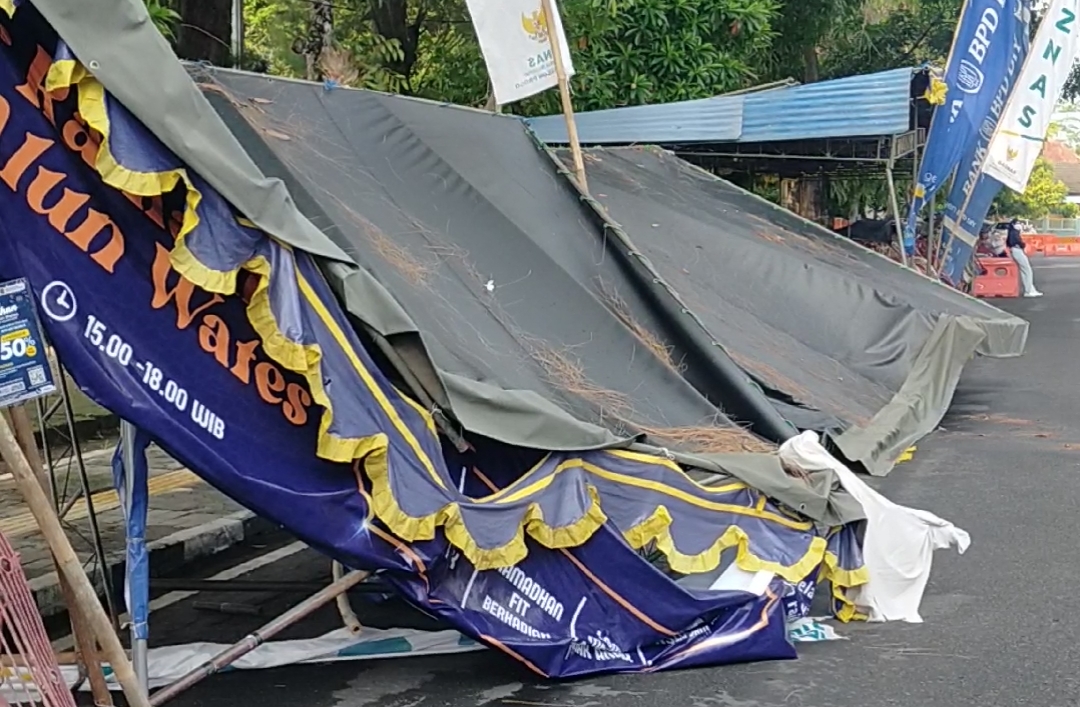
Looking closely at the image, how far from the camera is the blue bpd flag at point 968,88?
13.9 metres

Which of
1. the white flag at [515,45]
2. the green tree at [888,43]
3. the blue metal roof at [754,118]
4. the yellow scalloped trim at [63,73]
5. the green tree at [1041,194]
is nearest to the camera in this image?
the yellow scalloped trim at [63,73]

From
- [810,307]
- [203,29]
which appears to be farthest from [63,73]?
[810,307]

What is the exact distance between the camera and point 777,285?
377 inches

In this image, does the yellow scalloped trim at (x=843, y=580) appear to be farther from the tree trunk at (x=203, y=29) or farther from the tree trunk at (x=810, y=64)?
the tree trunk at (x=810, y=64)

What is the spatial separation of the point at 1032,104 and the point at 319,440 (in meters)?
13.3

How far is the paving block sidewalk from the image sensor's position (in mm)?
6336

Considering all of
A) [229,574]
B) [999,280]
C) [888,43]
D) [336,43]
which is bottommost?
[999,280]

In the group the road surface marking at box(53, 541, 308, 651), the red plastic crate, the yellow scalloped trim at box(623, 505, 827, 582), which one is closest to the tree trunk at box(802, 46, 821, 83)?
the red plastic crate

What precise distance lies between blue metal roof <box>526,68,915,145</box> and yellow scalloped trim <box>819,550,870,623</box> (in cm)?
782

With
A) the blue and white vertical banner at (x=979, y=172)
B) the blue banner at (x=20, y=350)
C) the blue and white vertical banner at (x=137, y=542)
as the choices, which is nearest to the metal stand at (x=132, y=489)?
the blue and white vertical banner at (x=137, y=542)

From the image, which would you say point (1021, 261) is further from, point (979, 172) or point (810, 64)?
point (979, 172)

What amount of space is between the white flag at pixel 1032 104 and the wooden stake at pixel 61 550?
45.0ft

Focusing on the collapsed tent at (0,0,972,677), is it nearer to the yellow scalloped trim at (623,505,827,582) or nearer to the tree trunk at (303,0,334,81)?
the yellow scalloped trim at (623,505,827,582)

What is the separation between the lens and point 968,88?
14.1 metres
